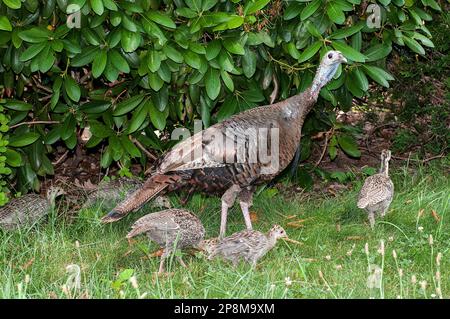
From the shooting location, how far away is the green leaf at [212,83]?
715cm

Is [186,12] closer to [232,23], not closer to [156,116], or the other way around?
[232,23]

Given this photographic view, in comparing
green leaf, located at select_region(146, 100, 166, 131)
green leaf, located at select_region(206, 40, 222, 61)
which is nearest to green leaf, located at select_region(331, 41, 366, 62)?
green leaf, located at select_region(206, 40, 222, 61)

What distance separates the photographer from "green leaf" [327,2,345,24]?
6.96 meters

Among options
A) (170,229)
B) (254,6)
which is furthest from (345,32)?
(170,229)

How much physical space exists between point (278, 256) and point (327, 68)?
1.62m

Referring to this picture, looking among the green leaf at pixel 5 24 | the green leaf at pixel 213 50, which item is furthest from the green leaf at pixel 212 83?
the green leaf at pixel 5 24

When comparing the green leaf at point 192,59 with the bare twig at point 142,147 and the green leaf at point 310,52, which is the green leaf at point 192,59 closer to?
the green leaf at point 310,52

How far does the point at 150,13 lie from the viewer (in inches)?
271

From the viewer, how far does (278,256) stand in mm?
6559

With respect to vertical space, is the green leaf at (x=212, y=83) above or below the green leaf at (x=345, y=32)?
below

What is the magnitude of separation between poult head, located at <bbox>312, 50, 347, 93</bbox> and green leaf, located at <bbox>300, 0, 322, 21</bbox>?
35cm

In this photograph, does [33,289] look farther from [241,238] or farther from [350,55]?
[350,55]

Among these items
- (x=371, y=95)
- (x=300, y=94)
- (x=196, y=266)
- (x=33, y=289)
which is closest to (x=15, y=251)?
(x=33, y=289)

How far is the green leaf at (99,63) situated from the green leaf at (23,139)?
1.09 meters
